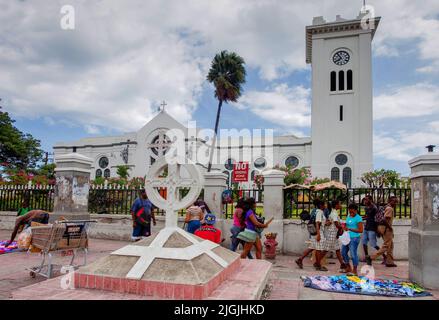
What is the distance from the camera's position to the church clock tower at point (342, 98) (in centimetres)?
3316

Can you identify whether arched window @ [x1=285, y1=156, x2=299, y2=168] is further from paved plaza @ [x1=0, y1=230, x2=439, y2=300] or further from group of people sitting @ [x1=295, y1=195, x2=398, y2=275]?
group of people sitting @ [x1=295, y1=195, x2=398, y2=275]

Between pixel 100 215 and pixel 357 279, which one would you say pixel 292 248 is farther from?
pixel 100 215

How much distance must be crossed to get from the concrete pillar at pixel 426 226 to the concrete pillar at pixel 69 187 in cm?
792

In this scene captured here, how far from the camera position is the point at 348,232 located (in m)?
6.60

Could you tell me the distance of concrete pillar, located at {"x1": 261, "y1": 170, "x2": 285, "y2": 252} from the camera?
9.13 metres

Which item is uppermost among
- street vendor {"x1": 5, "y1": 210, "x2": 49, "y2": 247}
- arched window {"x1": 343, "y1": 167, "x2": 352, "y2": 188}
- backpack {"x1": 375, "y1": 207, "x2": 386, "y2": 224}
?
arched window {"x1": 343, "y1": 167, "x2": 352, "y2": 188}

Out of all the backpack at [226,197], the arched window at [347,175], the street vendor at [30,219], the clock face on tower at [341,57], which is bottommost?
the street vendor at [30,219]

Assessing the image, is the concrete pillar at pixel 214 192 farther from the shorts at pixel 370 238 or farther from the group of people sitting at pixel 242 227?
the shorts at pixel 370 238

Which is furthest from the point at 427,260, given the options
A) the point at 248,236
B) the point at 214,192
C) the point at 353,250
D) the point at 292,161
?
the point at 292,161

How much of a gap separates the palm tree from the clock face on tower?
451 inches

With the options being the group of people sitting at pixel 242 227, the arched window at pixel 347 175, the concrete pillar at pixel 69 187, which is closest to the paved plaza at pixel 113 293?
the group of people sitting at pixel 242 227

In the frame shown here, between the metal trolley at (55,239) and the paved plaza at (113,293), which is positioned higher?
the metal trolley at (55,239)

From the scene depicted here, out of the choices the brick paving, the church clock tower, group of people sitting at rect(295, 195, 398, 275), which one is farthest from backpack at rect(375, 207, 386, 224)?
the church clock tower

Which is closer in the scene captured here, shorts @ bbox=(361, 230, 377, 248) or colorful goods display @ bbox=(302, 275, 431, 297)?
colorful goods display @ bbox=(302, 275, 431, 297)
